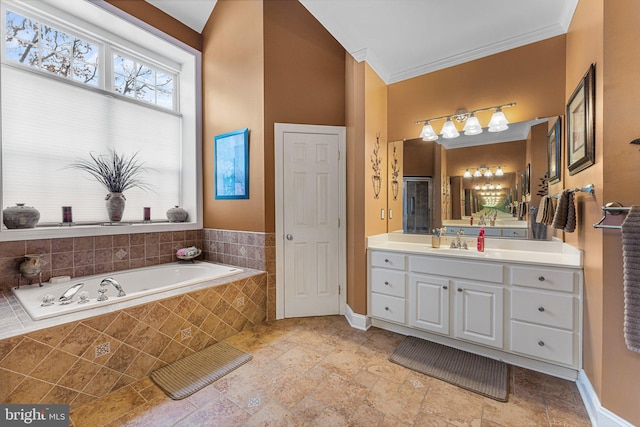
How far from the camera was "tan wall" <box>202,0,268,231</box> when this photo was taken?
2760mm

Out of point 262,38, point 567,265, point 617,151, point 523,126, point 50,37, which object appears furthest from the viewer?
point 262,38

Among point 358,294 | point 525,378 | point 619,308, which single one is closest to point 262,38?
point 358,294

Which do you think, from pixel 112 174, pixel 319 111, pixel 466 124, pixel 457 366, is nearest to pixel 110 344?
pixel 112 174

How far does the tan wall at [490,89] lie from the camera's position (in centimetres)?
215

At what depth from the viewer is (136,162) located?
3062 millimetres

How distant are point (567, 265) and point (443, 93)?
6.00 feet

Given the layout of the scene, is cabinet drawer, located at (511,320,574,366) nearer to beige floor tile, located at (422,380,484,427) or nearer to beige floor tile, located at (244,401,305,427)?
beige floor tile, located at (422,380,484,427)

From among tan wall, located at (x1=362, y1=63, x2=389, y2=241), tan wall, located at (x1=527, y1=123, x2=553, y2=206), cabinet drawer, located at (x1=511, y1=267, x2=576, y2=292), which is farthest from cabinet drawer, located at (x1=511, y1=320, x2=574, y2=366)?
tan wall, located at (x1=362, y1=63, x2=389, y2=241)

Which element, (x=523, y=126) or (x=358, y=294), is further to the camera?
(x=358, y=294)

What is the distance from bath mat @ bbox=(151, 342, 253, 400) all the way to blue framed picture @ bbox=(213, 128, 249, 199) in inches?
59.6

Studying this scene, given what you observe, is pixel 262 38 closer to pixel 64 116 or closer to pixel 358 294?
pixel 64 116

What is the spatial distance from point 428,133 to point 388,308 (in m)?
1.77

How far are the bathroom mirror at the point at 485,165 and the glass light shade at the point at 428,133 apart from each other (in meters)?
0.13

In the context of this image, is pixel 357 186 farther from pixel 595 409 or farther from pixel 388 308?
pixel 595 409
